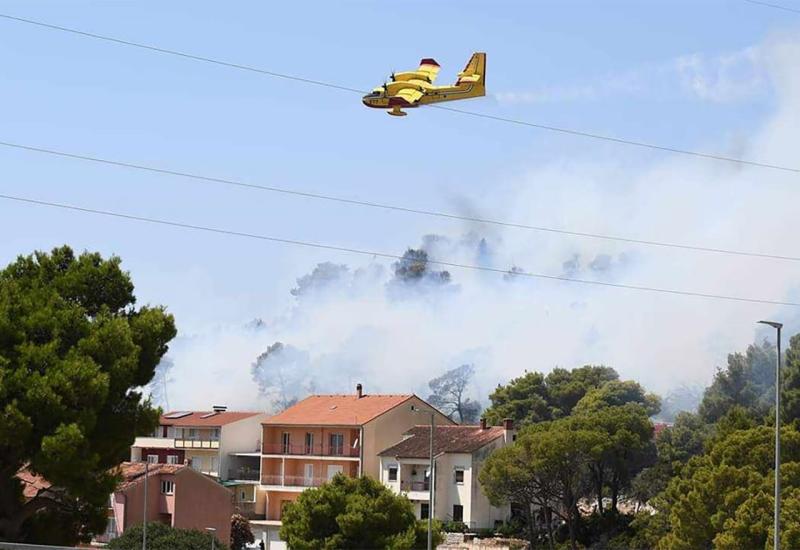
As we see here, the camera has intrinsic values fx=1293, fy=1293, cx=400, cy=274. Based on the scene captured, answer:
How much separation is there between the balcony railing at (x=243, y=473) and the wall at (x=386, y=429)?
43.8ft

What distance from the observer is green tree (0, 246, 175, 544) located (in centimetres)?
3077

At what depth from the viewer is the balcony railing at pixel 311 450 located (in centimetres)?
10462

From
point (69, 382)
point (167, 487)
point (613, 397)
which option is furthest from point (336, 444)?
point (69, 382)

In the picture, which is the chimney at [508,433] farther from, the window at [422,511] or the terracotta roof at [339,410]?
the terracotta roof at [339,410]

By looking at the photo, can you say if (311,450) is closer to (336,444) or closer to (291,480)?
(336,444)

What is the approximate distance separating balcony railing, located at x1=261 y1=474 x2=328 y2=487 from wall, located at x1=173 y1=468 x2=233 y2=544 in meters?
22.1

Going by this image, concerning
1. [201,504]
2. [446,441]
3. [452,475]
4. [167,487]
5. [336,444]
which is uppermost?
[446,441]

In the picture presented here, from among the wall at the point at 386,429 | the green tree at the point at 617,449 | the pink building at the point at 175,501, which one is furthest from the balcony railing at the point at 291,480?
the green tree at the point at 617,449

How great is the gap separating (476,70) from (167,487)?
3974 cm

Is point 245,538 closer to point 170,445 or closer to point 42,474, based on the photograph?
point 170,445

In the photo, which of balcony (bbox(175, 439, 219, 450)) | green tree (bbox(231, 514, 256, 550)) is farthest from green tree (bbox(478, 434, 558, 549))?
balcony (bbox(175, 439, 219, 450))

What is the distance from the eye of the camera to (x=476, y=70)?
53.9 m

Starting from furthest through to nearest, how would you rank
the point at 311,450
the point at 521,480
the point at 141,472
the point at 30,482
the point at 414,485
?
the point at 311,450 < the point at 414,485 < the point at 521,480 < the point at 141,472 < the point at 30,482

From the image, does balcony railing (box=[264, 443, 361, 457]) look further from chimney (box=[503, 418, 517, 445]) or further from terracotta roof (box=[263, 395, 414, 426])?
chimney (box=[503, 418, 517, 445])
